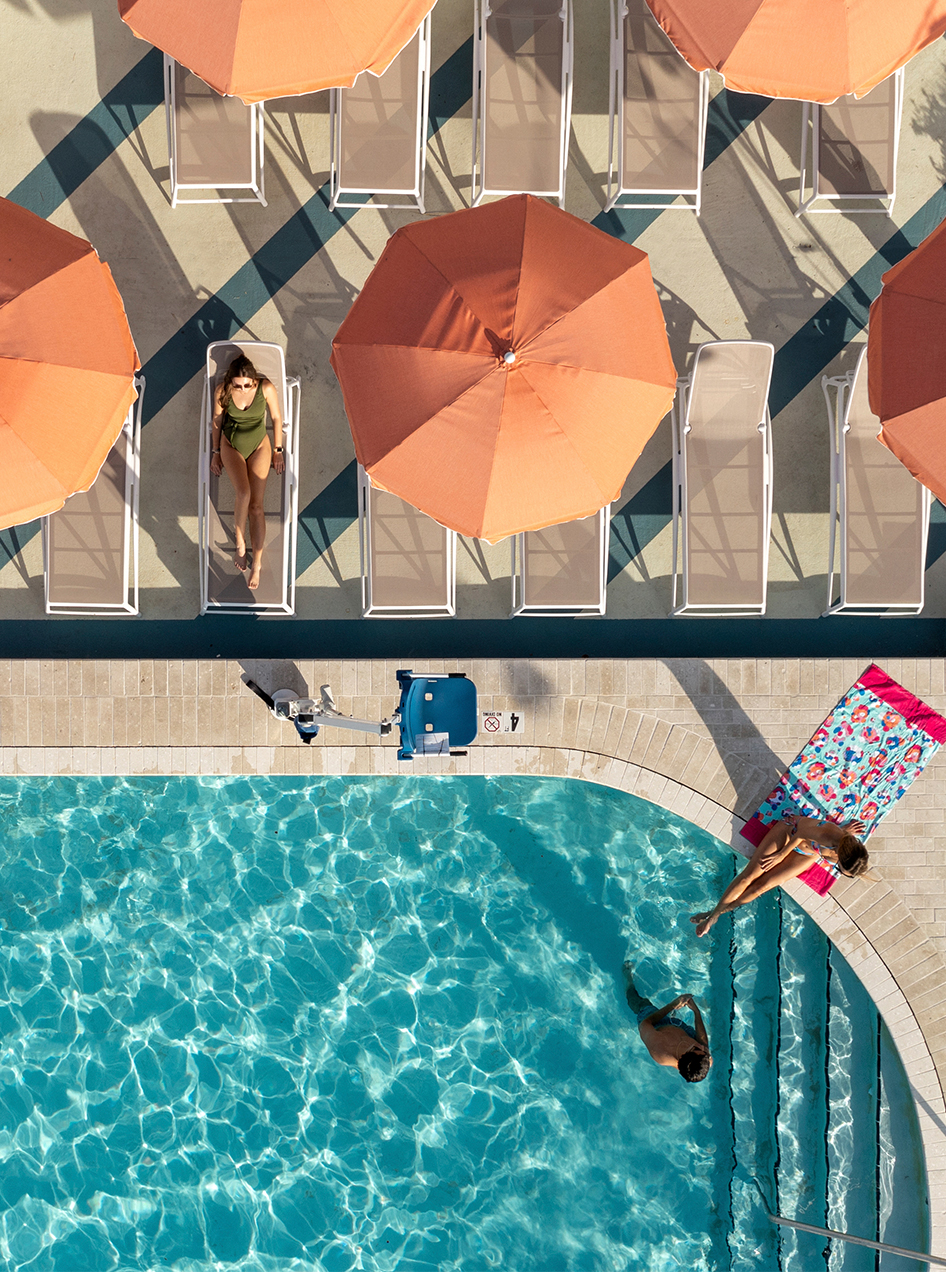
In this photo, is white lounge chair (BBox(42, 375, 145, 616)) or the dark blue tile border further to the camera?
the dark blue tile border

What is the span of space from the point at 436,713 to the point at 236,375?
287 centimetres

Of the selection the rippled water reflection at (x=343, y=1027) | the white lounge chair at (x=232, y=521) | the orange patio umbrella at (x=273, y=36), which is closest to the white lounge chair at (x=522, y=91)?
the orange patio umbrella at (x=273, y=36)

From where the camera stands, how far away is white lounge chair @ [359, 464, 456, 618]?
7.52 meters

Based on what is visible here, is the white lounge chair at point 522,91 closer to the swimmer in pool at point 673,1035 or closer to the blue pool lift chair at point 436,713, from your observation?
the blue pool lift chair at point 436,713

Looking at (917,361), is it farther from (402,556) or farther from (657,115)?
(402,556)

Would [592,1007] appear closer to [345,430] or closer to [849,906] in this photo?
[849,906]

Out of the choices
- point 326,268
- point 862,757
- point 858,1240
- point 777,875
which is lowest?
point 858,1240

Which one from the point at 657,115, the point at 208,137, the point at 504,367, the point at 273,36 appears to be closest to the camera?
the point at 504,367

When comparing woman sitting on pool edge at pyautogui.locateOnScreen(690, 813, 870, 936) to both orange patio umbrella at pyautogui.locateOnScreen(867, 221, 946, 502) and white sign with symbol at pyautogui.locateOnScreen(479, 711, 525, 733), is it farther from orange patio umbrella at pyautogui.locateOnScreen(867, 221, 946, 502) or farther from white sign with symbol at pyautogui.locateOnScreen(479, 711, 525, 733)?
orange patio umbrella at pyautogui.locateOnScreen(867, 221, 946, 502)

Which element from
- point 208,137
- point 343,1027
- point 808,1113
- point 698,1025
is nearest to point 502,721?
point 343,1027

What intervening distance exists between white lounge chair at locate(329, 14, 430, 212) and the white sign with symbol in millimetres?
4198

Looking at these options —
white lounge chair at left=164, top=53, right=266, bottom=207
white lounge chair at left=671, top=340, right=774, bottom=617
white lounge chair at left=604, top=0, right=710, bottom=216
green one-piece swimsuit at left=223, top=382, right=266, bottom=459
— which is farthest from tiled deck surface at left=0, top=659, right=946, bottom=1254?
white lounge chair at left=604, top=0, right=710, bottom=216

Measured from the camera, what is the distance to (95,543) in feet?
24.4

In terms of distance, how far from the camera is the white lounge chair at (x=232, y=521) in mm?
7488
